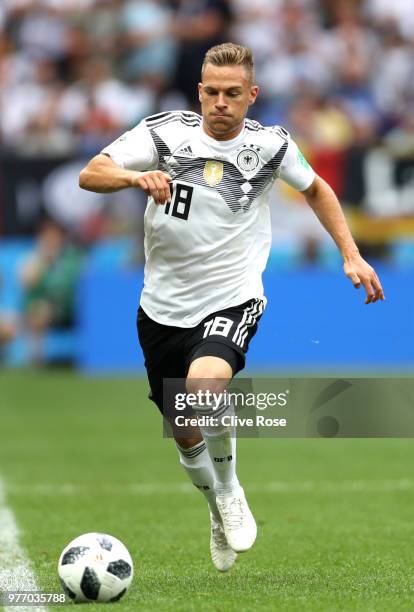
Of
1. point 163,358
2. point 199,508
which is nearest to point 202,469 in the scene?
point 163,358

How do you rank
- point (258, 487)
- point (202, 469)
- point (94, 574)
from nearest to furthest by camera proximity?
point (94, 574) < point (202, 469) < point (258, 487)

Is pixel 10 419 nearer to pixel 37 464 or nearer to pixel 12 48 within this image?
pixel 37 464

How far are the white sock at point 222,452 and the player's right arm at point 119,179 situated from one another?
113cm

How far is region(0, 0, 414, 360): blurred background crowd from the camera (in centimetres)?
1709

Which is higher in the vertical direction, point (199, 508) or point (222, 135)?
point (222, 135)

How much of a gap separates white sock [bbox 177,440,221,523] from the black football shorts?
1.09 ft

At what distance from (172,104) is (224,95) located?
12.0 metres

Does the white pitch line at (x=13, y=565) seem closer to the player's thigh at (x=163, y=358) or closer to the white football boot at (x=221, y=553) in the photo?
the white football boot at (x=221, y=553)

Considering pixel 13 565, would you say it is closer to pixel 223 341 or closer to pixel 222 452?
pixel 222 452

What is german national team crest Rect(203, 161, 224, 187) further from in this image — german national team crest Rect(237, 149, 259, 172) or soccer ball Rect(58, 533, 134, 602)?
soccer ball Rect(58, 533, 134, 602)

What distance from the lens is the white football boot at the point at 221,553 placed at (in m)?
6.56

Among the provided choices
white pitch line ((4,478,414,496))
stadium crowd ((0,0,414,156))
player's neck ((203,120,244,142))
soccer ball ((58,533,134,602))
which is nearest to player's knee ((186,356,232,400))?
soccer ball ((58,533,134,602))

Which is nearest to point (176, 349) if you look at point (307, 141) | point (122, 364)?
point (122, 364)

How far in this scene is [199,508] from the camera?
8.79 metres
